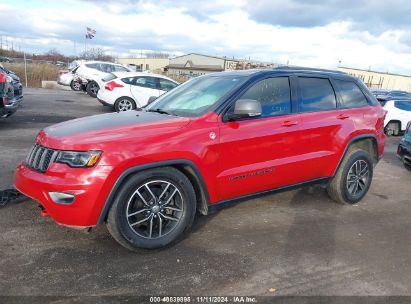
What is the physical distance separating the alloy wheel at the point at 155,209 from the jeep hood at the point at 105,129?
0.50m

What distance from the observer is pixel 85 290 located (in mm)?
3033

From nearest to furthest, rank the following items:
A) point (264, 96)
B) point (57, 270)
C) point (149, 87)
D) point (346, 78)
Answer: point (57, 270)
point (264, 96)
point (346, 78)
point (149, 87)

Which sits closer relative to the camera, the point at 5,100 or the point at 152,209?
the point at 152,209

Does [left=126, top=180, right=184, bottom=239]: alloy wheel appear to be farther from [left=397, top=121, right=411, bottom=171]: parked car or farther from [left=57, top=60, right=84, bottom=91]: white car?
[left=57, top=60, right=84, bottom=91]: white car

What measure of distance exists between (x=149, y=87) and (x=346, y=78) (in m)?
9.04

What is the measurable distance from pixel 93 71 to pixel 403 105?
1408cm

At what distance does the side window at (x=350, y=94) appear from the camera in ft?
16.9

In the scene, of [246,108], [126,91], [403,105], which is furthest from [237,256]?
[403,105]

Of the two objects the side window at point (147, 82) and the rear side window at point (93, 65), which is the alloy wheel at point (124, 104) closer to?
the side window at point (147, 82)

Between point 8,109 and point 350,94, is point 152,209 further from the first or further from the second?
point 8,109

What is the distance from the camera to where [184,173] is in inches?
152

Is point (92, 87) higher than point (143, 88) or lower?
lower

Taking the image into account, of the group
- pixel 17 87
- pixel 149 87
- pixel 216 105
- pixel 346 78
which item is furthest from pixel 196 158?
pixel 149 87

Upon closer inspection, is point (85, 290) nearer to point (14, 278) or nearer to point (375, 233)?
point (14, 278)
